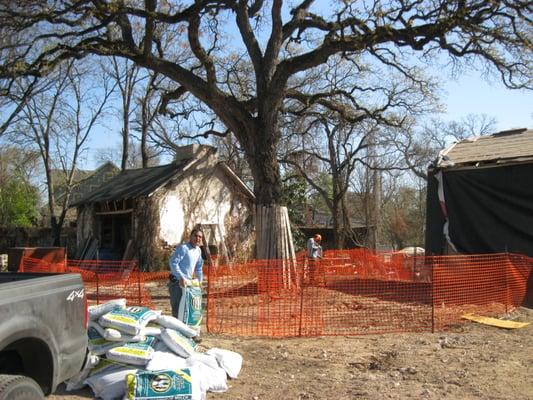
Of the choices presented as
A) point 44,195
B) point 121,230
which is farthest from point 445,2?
point 44,195

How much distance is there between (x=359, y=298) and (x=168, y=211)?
1151 cm

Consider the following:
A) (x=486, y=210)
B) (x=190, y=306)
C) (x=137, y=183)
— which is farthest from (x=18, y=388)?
(x=137, y=183)

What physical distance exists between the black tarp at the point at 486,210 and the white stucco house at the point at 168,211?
1098 cm

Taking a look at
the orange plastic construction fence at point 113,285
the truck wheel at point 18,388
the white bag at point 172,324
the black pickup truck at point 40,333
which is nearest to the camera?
the truck wheel at point 18,388

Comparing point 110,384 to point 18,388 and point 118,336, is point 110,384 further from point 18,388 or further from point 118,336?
point 18,388

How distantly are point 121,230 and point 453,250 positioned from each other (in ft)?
54.7

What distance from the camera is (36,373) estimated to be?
4305mm

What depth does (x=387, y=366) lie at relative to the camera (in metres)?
7.29

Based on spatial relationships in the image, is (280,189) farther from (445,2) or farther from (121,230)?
(121,230)

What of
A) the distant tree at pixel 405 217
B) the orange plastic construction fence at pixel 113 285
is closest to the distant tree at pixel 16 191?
the orange plastic construction fence at pixel 113 285

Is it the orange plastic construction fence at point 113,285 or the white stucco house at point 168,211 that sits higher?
the white stucco house at point 168,211

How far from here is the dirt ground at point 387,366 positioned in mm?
6234

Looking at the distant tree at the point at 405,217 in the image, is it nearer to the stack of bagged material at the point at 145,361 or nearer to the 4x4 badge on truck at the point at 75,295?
the stack of bagged material at the point at 145,361

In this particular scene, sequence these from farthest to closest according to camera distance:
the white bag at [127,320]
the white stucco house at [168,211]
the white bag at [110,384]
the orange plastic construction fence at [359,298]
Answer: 1. the white stucco house at [168,211]
2. the orange plastic construction fence at [359,298]
3. the white bag at [127,320]
4. the white bag at [110,384]
